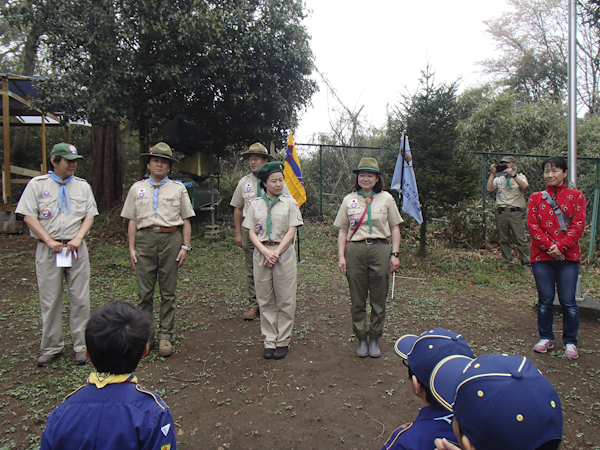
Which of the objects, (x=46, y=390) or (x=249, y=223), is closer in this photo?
(x=46, y=390)

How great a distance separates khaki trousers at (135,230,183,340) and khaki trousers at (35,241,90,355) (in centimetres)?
49

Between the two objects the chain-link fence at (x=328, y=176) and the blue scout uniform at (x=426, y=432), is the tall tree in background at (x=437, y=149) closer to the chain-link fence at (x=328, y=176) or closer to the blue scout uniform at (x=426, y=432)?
the chain-link fence at (x=328, y=176)

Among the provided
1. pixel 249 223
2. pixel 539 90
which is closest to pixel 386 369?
pixel 249 223

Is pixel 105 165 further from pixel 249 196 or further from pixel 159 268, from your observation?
pixel 159 268

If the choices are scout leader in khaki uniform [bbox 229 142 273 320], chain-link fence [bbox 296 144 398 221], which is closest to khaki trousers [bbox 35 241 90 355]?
scout leader in khaki uniform [bbox 229 142 273 320]

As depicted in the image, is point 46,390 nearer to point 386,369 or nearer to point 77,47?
point 386,369

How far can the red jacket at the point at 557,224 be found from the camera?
3678mm

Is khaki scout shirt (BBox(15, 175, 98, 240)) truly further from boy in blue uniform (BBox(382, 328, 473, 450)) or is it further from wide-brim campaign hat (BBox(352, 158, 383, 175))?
boy in blue uniform (BBox(382, 328, 473, 450))

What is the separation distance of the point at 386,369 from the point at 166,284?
2.26 meters

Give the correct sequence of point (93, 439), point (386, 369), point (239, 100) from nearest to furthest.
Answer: point (93, 439)
point (386, 369)
point (239, 100)

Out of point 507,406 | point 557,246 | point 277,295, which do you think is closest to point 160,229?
point 277,295

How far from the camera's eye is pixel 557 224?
12.4ft

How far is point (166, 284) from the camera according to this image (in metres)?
4.04

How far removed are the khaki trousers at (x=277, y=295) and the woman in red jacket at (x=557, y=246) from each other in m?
2.35
